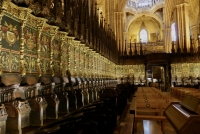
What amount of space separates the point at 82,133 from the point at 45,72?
4.73 metres

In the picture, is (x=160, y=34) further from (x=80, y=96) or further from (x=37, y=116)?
(x=37, y=116)

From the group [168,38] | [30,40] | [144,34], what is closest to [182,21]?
[168,38]

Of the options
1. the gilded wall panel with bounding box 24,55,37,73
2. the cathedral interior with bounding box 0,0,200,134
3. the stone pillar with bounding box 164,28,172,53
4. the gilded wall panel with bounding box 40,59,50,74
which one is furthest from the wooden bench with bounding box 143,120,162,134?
the stone pillar with bounding box 164,28,172,53

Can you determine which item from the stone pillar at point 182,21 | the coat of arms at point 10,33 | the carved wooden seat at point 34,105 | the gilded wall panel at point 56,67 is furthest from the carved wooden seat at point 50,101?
the stone pillar at point 182,21

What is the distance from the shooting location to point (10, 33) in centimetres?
446

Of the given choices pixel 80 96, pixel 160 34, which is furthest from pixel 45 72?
pixel 160 34

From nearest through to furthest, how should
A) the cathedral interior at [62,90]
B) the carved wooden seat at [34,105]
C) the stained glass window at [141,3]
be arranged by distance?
the cathedral interior at [62,90] → the carved wooden seat at [34,105] → the stained glass window at [141,3]

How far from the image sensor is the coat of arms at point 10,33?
167 inches

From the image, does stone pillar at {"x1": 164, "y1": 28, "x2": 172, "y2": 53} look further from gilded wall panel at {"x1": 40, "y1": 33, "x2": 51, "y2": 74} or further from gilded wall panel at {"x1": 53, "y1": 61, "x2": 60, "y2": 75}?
gilded wall panel at {"x1": 40, "y1": 33, "x2": 51, "y2": 74}

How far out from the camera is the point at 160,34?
4316 centimetres

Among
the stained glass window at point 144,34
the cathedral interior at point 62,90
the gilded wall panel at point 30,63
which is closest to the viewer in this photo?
the cathedral interior at point 62,90

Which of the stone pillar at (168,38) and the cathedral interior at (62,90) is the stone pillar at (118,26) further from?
the stone pillar at (168,38)

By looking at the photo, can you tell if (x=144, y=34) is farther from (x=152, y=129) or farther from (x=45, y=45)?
(x=152, y=129)

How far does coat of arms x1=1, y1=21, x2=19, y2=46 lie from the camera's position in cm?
425
